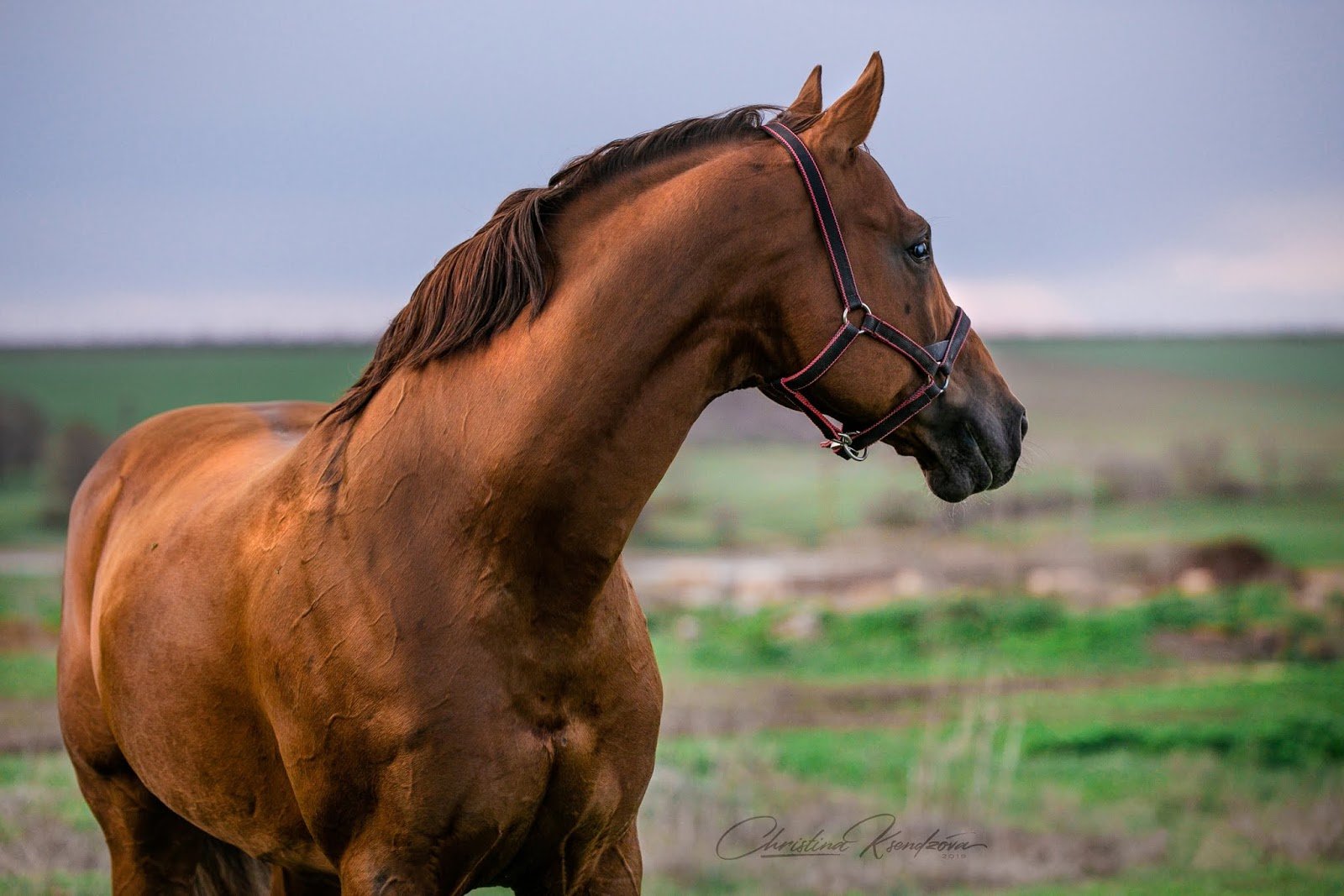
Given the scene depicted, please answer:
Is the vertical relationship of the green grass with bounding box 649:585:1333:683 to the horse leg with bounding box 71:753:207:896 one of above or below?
below

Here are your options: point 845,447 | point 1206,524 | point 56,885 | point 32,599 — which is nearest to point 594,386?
point 845,447

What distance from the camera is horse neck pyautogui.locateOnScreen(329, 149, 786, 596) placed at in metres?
2.36

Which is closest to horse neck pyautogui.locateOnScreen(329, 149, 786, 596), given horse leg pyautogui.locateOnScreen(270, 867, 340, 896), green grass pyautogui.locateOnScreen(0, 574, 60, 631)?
horse leg pyautogui.locateOnScreen(270, 867, 340, 896)

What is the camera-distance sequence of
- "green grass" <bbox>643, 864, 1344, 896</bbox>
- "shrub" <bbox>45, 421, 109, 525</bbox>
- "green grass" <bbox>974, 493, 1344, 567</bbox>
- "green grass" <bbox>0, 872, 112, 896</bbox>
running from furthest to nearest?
1. "green grass" <bbox>974, 493, 1344, 567</bbox>
2. "shrub" <bbox>45, 421, 109, 525</bbox>
3. "green grass" <bbox>643, 864, 1344, 896</bbox>
4. "green grass" <bbox>0, 872, 112, 896</bbox>

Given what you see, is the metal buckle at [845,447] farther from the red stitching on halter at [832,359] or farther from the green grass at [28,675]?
the green grass at [28,675]

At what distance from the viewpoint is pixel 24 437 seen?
11930 millimetres

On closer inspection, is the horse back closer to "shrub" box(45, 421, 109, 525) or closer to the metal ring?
the metal ring

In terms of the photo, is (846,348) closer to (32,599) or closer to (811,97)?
(811,97)

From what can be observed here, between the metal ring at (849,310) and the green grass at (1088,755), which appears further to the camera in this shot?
the green grass at (1088,755)

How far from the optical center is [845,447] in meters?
2.58

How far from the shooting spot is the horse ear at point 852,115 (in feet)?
7.93

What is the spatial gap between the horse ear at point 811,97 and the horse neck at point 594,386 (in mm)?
295

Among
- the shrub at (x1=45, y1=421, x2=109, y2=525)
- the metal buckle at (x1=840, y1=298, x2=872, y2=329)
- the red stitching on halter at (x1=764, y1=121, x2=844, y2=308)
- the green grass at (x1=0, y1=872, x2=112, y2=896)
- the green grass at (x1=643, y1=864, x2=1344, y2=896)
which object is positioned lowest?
the green grass at (x1=643, y1=864, x2=1344, y2=896)

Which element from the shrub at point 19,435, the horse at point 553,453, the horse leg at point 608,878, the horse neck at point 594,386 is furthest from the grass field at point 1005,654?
the horse leg at point 608,878
